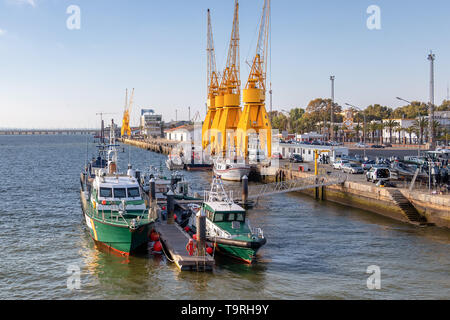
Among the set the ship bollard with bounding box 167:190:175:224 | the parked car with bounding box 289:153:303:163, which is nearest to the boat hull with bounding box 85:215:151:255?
the ship bollard with bounding box 167:190:175:224

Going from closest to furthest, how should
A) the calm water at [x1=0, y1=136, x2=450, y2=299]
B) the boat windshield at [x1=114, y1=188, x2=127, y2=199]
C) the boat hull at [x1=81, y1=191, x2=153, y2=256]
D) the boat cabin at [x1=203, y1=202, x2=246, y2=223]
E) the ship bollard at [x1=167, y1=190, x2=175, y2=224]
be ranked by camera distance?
the calm water at [x1=0, y1=136, x2=450, y2=299] → the boat hull at [x1=81, y1=191, x2=153, y2=256] → the boat cabin at [x1=203, y1=202, x2=246, y2=223] → the boat windshield at [x1=114, y1=188, x2=127, y2=199] → the ship bollard at [x1=167, y1=190, x2=175, y2=224]

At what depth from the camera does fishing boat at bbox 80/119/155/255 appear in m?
27.0

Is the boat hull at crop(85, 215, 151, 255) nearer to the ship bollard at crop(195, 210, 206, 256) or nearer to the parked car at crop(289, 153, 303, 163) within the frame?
the ship bollard at crop(195, 210, 206, 256)

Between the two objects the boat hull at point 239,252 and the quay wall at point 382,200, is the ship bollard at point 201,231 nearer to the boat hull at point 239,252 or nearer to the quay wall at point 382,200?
the boat hull at point 239,252

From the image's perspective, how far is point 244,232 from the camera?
27141 millimetres

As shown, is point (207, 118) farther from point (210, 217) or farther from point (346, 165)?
point (210, 217)

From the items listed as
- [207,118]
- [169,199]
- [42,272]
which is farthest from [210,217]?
[207,118]

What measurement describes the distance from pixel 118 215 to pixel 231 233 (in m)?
6.85

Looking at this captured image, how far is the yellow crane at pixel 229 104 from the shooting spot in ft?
286

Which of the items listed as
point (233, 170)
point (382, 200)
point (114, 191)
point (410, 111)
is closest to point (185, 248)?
point (114, 191)

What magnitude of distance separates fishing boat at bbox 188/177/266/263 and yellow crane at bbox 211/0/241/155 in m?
52.4

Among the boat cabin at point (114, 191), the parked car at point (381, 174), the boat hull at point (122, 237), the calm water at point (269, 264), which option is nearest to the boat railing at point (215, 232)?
the calm water at point (269, 264)

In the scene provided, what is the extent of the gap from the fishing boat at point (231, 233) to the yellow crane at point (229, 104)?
2061 inches
